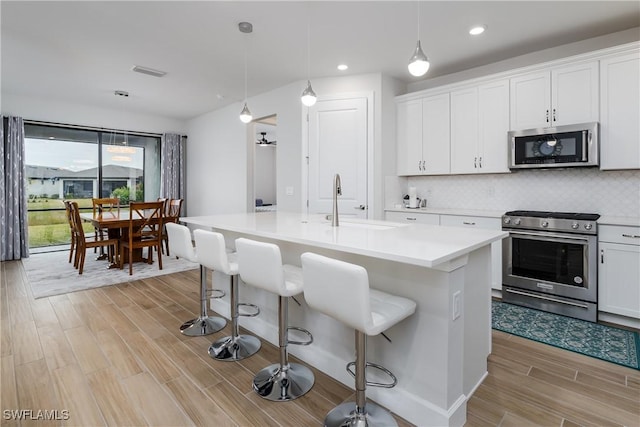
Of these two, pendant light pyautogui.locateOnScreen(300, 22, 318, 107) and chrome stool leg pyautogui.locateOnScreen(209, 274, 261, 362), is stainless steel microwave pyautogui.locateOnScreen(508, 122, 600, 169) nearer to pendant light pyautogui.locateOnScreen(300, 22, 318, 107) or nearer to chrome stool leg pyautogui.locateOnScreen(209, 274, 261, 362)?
pendant light pyautogui.locateOnScreen(300, 22, 318, 107)

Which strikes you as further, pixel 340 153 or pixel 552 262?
pixel 340 153

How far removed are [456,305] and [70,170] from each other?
7.45 meters

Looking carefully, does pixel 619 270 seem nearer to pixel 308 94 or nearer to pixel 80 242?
pixel 308 94

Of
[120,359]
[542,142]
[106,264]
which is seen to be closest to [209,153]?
[106,264]

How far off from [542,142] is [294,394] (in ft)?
11.1

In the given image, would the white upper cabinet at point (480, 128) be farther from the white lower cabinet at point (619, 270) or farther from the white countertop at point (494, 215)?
the white lower cabinet at point (619, 270)

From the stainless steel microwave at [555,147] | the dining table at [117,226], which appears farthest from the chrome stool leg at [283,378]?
the dining table at [117,226]

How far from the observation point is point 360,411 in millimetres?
1701

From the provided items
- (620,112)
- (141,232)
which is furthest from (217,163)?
(620,112)

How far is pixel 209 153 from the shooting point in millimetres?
6949

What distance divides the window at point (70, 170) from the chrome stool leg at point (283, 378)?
595 centimetres

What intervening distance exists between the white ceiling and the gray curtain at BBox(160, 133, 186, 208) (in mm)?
2471

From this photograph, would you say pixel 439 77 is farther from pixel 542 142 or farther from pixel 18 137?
pixel 18 137

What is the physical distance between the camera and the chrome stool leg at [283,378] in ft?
6.63
